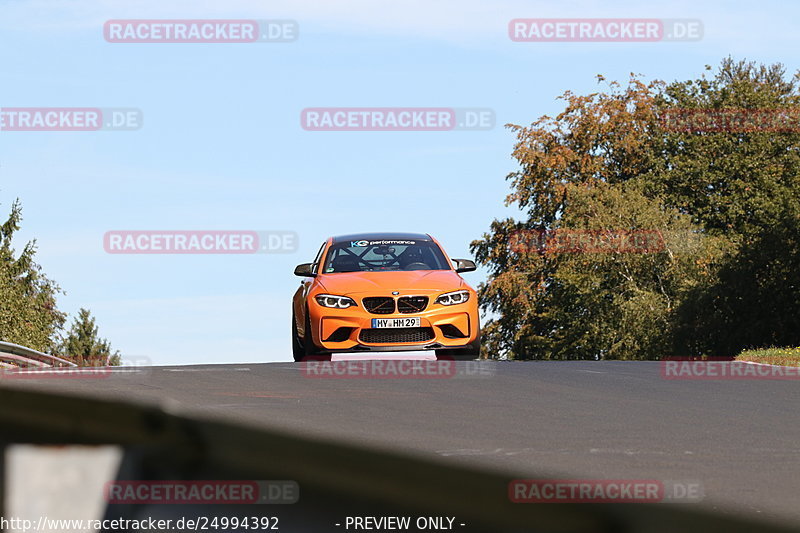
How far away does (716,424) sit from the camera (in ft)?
39.1

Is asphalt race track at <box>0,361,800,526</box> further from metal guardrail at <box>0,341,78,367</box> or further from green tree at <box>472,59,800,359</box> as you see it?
green tree at <box>472,59,800,359</box>

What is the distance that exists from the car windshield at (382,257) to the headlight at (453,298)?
1.26m

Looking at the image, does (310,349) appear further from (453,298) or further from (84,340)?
(84,340)

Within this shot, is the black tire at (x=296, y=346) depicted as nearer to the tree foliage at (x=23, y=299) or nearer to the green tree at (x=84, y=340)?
the tree foliage at (x=23, y=299)

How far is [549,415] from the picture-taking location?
41.1 ft

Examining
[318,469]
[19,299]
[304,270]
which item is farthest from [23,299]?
[318,469]

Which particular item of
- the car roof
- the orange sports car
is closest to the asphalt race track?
the orange sports car

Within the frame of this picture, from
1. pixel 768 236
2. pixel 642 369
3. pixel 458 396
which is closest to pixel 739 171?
pixel 768 236

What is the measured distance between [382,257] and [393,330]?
180 centimetres

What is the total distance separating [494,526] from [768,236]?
138 feet

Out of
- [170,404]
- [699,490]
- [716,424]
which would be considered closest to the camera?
[170,404]

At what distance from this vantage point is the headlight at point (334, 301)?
1853 centimetres

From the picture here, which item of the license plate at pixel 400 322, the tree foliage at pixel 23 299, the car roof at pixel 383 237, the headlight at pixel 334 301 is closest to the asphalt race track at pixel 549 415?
the license plate at pixel 400 322

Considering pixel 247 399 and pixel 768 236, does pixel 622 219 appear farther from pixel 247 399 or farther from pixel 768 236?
pixel 247 399
